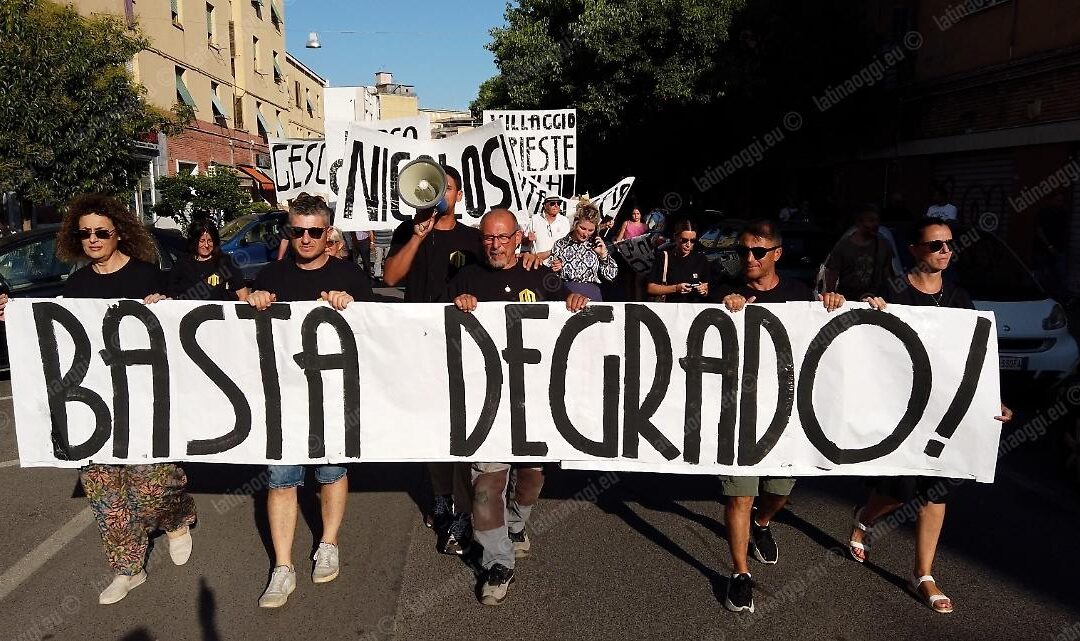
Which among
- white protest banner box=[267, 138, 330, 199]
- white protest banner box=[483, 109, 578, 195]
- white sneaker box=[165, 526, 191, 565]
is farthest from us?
white protest banner box=[483, 109, 578, 195]

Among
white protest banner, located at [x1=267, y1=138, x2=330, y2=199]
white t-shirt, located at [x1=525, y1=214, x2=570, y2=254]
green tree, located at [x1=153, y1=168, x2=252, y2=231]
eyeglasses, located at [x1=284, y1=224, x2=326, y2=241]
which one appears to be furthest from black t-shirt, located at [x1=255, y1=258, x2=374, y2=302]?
green tree, located at [x1=153, y1=168, x2=252, y2=231]

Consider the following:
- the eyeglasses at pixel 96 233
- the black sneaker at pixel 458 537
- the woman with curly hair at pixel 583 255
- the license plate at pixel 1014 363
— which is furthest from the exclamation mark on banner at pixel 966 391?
the eyeglasses at pixel 96 233

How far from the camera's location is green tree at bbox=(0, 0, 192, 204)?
10727mm

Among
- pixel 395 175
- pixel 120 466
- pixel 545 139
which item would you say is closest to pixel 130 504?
pixel 120 466

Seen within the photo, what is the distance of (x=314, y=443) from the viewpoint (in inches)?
156

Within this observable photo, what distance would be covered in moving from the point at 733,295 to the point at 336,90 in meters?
64.5

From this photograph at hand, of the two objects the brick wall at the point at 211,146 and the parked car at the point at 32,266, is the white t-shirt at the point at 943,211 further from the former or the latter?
the brick wall at the point at 211,146

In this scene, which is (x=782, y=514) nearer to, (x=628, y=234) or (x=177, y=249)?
(x=177, y=249)

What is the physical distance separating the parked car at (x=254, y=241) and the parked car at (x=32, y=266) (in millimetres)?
4977

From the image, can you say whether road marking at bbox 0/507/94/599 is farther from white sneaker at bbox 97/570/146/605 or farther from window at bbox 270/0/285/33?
window at bbox 270/0/285/33

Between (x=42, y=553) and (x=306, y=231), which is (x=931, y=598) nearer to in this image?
(x=306, y=231)

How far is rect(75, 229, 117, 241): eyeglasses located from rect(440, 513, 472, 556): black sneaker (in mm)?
2179

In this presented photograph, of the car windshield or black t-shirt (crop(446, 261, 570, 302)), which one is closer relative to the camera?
black t-shirt (crop(446, 261, 570, 302))

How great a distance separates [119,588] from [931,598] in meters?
3.61
